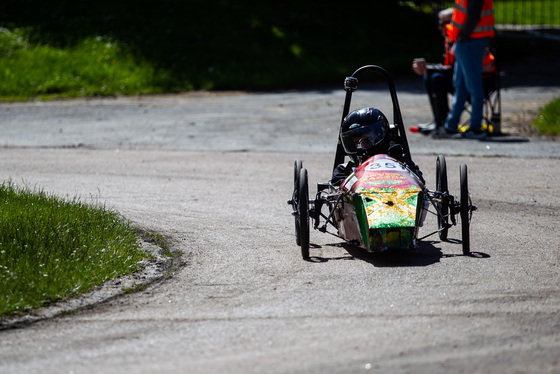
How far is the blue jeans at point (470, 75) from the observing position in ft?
43.9

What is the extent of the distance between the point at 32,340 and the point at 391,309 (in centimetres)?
216

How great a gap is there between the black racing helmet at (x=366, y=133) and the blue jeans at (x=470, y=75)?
6.09 meters

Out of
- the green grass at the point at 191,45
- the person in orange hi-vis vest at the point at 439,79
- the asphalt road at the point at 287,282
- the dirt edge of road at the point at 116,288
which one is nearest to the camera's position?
A: the asphalt road at the point at 287,282

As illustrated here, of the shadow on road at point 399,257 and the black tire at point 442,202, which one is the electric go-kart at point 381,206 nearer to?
the black tire at point 442,202

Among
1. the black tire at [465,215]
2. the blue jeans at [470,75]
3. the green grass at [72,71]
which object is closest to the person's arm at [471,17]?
the blue jeans at [470,75]

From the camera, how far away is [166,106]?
1808 cm

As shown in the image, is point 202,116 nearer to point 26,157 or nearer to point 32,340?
point 26,157

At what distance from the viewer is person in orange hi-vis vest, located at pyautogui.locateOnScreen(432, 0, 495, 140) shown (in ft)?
43.4

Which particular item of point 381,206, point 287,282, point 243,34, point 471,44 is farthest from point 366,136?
point 243,34

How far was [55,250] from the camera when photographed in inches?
261

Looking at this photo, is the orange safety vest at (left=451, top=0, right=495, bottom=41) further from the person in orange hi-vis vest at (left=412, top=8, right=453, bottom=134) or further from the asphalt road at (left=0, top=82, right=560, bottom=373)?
the asphalt road at (left=0, top=82, right=560, bottom=373)

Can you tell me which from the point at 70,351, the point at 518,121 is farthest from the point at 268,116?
the point at 70,351

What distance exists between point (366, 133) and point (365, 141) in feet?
0.23

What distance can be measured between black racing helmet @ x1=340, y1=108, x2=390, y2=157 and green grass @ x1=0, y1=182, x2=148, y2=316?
6.82 feet
